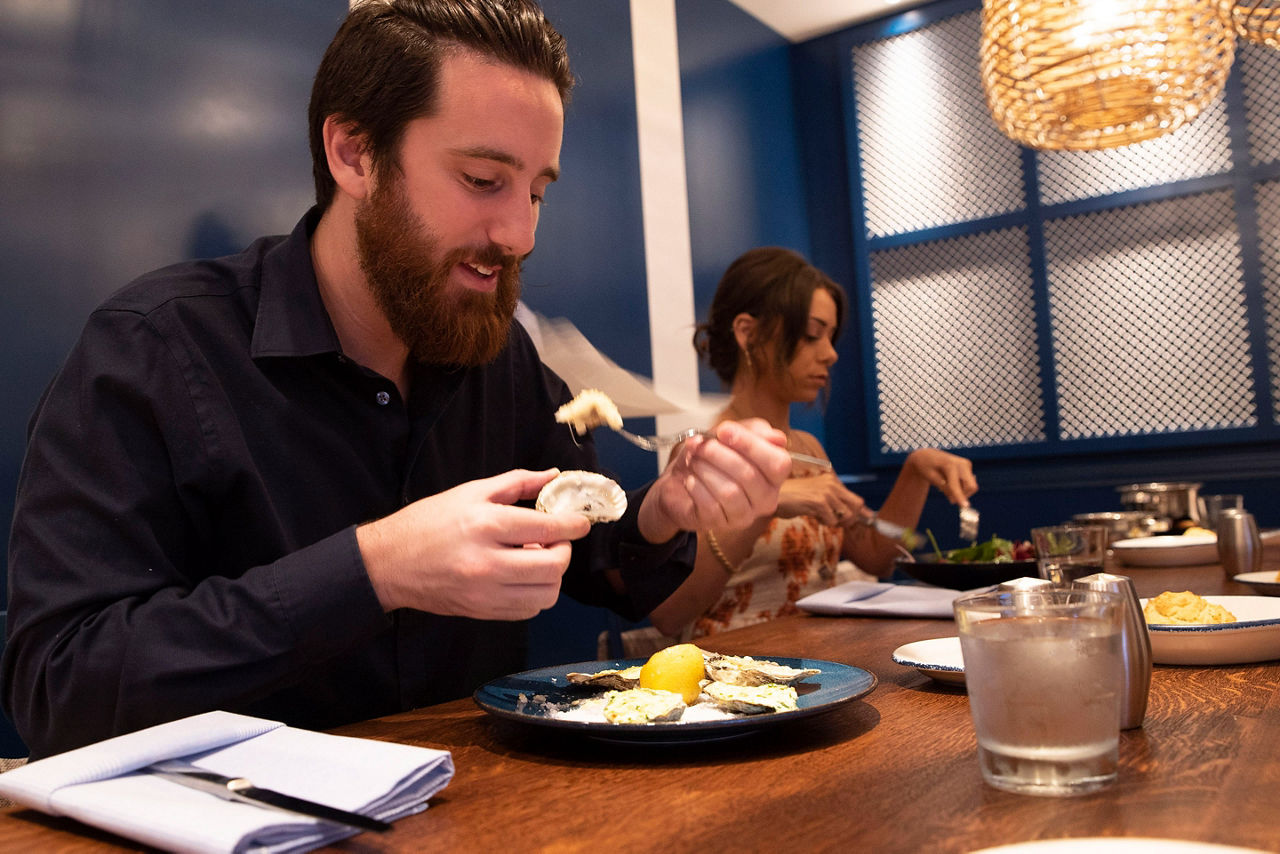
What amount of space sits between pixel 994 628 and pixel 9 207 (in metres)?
1.77

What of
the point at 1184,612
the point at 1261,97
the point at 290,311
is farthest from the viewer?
the point at 1261,97

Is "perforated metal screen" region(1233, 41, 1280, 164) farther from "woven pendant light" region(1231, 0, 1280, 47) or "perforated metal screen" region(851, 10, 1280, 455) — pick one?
"woven pendant light" region(1231, 0, 1280, 47)

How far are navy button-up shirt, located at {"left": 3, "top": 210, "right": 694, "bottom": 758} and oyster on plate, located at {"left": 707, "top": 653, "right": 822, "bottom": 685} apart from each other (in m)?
0.33

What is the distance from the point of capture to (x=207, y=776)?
70 cm

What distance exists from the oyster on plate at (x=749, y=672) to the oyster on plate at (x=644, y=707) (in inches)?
3.4

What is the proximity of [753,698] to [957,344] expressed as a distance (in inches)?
161

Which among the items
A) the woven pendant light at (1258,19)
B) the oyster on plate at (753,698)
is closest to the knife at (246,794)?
the oyster on plate at (753,698)

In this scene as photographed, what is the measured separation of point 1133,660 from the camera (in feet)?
2.68

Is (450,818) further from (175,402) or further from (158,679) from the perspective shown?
(175,402)

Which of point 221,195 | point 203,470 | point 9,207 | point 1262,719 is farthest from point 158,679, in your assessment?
point 221,195

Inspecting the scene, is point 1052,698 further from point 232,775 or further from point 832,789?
point 232,775

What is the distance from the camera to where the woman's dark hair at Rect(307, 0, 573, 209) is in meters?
1.33

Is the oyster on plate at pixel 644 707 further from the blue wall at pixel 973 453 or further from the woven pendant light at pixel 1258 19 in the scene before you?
the blue wall at pixel 973 453

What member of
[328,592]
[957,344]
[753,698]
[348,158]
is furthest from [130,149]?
[957,344]
